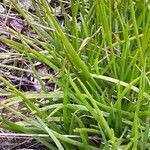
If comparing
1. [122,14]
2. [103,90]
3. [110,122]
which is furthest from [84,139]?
[122,14]

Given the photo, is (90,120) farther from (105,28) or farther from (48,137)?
(105,28)

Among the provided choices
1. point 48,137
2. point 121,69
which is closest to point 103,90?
point 121,69

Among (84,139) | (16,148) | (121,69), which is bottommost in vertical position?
(16,148)

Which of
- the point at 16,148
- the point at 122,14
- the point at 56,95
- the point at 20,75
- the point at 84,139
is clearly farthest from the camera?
the point at 20,75

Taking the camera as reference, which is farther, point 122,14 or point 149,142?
point 122,14

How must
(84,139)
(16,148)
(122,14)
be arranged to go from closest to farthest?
(84,139), (16,148), (122,14)

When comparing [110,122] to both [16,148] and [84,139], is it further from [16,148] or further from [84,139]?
[16,148]

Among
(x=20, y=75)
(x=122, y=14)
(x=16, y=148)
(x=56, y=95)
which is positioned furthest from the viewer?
(x=20, y=75)

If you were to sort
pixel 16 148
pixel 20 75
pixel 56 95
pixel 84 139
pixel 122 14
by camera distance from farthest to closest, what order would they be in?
pixel 20 75, pixel 122 14, pixel 16 148, pixel 56 95, pixel 84 139

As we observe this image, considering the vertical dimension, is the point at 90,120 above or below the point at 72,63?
below
